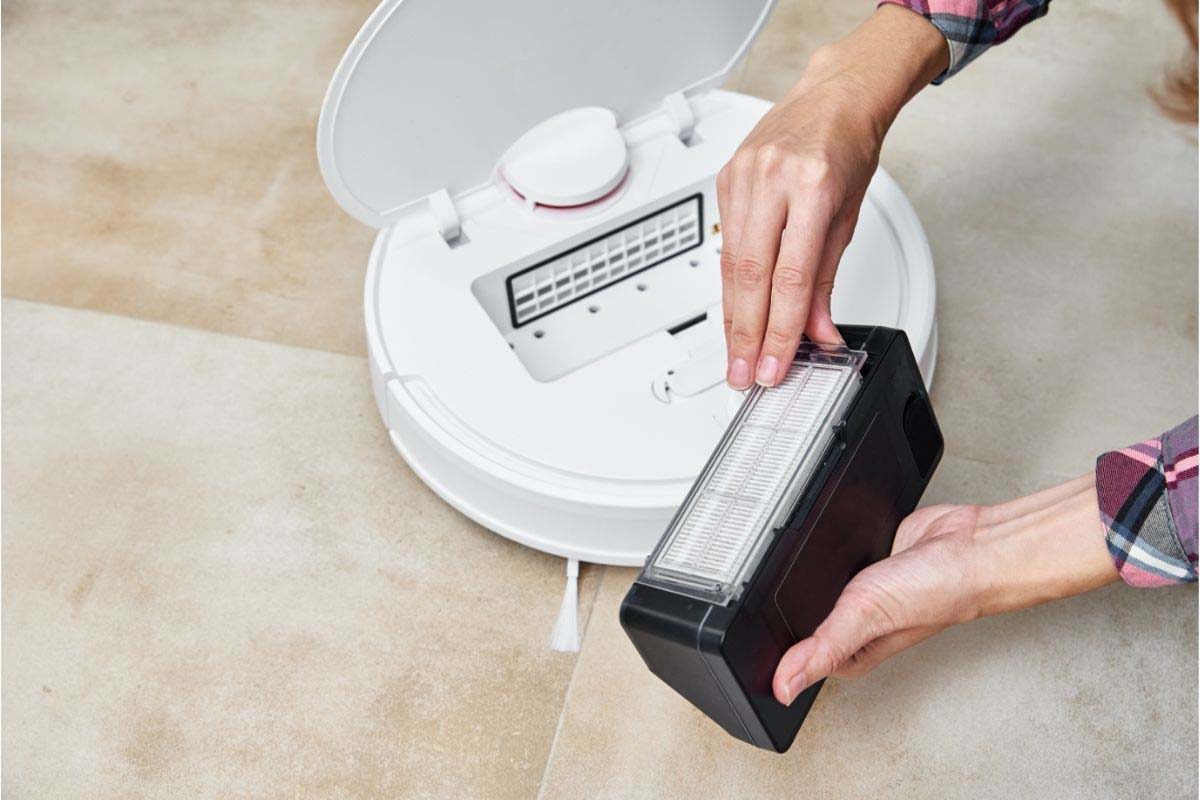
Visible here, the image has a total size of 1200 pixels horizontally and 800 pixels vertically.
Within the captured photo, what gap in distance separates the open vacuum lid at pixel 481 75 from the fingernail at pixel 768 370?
355 mm

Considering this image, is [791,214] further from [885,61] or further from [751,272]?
[885,61]

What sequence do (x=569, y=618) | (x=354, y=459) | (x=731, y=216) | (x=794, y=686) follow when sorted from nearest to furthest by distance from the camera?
(x=794, y=686) → (x=731, y=216) → (x=569, y=618) → (x=354, y=459)

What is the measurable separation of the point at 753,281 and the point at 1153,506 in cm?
26

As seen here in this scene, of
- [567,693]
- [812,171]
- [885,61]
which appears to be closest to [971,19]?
[885,61]

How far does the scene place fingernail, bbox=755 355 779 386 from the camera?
760 mm

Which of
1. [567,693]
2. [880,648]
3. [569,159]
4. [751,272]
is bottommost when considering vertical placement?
[567,693]

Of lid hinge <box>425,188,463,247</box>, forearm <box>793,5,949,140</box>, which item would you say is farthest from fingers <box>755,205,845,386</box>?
lid hinge <box>425,188,463,247</box>

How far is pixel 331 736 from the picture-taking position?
0.87 meters

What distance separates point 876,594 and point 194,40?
100 centimetres

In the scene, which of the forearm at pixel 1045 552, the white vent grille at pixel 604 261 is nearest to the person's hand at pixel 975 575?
the forearm at pixel 1045 552

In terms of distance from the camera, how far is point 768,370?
76 centimetres

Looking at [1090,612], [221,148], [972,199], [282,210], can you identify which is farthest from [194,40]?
[1090,612]

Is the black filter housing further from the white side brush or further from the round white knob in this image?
the round white knob

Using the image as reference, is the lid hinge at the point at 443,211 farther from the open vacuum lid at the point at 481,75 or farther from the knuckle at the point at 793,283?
the knuckle at the point at 793,283
